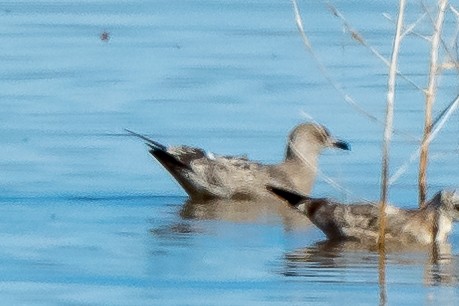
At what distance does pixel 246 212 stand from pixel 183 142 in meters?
1.84

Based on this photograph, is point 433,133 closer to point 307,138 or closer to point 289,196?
point 289,196

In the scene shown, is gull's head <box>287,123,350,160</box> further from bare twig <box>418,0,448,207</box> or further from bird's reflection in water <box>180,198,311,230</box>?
bare twig <box>418,0,448,207</box>

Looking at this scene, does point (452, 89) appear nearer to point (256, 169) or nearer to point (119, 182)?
point (256, 169)

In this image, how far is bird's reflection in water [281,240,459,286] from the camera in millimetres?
11375

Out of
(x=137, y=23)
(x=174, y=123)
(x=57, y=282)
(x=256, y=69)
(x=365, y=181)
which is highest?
(x=137, y=23)

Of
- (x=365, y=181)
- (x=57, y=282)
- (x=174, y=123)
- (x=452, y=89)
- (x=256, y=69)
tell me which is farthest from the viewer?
(x=256, y=69)

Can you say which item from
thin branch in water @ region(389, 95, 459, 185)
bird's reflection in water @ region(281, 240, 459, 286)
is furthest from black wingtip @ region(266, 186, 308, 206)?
A: thin branch in water @ region(389, 95, 459, 185)

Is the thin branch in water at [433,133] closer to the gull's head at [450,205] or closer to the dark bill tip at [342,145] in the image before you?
the gull's head at [450,205]

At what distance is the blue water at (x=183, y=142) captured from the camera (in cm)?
1123

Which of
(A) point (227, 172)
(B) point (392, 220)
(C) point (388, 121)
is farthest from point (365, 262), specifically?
(A) point (227, 172)

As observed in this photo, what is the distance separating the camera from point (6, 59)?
1962 cm

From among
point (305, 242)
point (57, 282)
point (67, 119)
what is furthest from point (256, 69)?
point (57, 282)

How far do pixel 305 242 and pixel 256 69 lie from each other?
6.32 meters

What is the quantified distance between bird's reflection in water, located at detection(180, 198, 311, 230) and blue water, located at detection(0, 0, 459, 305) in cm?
4
